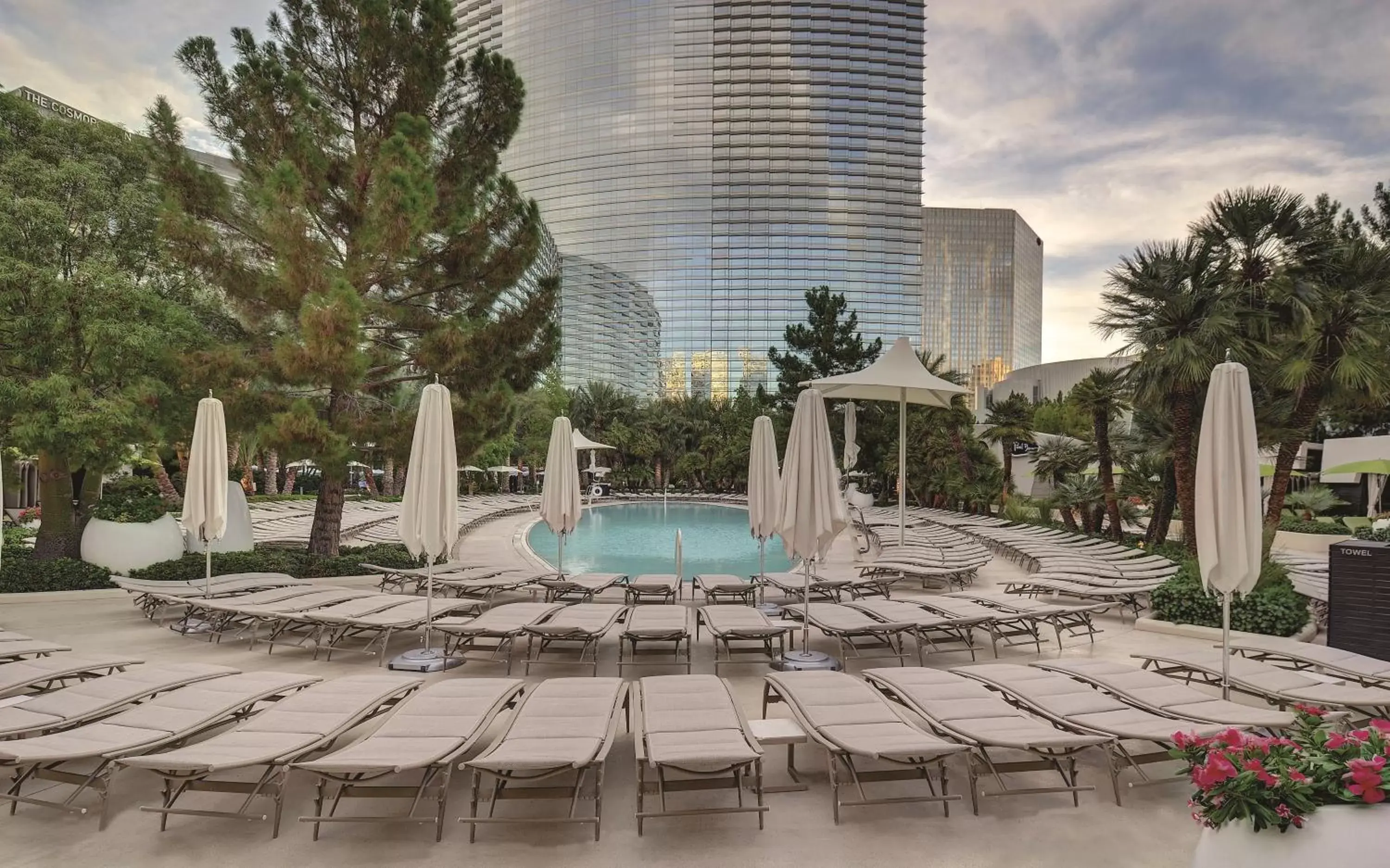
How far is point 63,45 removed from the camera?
16391 mm

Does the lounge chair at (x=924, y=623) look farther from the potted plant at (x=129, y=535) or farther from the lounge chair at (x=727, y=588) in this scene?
the potted plant at (x=129, y=535)

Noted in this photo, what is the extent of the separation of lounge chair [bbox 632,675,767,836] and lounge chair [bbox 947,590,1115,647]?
13.4 feet

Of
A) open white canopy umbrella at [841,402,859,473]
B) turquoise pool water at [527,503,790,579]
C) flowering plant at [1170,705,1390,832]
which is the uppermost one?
open white canopy umbrella at [841,402,859,473]

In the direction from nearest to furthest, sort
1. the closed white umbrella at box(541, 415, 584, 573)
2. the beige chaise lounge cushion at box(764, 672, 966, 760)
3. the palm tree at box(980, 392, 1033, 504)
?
1. the beige chaise lounge cushion at box(764, 672, 966, 760)
2. the closed white umbrella at box(541, 415, 584, 573)
3. the palm tree at box(980, 392, 1033, 504)

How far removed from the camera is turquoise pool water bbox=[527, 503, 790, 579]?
14766 mm

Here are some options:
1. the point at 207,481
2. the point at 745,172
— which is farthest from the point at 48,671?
the point at 745,172

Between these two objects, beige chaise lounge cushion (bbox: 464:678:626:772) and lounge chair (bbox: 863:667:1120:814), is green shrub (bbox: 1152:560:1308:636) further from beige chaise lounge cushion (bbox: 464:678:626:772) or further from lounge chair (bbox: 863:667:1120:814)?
→ beige chaise lounge cushion (bbox: 464:678:626:772)

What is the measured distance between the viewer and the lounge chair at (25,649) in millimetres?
5137

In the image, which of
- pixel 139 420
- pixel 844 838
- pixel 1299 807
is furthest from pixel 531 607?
pixel 139 420

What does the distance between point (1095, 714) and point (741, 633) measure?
9.52 ft

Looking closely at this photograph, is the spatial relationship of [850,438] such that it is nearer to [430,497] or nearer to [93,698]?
[430,497]

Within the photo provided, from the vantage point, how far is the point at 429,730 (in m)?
3.67

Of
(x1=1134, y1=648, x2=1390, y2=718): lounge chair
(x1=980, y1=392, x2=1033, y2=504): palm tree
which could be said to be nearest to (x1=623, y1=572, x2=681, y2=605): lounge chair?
(x1=1134, y1=648, x2=1390, y2=718): lounge chair

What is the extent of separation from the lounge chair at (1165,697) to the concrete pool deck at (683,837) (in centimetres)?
43
